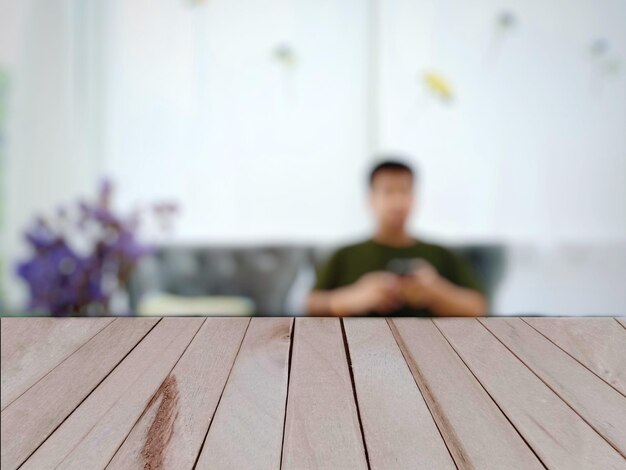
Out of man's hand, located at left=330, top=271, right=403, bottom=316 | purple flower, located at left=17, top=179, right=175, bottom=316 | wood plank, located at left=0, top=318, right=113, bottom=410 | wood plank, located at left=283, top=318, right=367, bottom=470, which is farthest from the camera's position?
purple flower, located at left=17, top=179, right=175, bottom=316

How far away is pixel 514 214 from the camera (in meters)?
2.71

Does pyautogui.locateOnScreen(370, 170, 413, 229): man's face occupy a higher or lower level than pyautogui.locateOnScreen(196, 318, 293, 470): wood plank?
higher

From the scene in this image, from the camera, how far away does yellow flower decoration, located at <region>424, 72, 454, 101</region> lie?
276 centimetres

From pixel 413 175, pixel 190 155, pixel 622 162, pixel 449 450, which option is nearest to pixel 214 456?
pixel 449 450

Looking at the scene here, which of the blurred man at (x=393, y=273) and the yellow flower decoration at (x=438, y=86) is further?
the yellow flower decoration at (x=438, y=86)

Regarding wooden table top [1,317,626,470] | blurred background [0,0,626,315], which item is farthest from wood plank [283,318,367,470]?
blurred background [0,0,626,315]

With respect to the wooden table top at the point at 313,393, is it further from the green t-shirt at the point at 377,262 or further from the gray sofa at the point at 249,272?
the gray sofa at the point at 249,272

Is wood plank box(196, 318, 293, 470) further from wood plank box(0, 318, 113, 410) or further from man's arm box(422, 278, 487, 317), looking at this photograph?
man's arm box(422, 278, 487, 317)

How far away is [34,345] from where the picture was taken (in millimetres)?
939

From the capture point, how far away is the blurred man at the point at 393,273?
1.50 metres

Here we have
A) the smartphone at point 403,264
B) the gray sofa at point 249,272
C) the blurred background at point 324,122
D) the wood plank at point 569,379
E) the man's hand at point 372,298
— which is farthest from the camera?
the blurred background at point 324,122

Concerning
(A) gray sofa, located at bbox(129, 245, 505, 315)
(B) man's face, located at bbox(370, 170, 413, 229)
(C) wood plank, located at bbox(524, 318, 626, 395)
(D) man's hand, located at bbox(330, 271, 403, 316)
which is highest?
(B) man's face, located at bbox(370, 170, 413, 229)

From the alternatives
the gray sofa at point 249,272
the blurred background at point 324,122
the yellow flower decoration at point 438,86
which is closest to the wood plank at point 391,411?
the gray sofa at point 249,272

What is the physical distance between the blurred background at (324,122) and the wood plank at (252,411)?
1.76m
